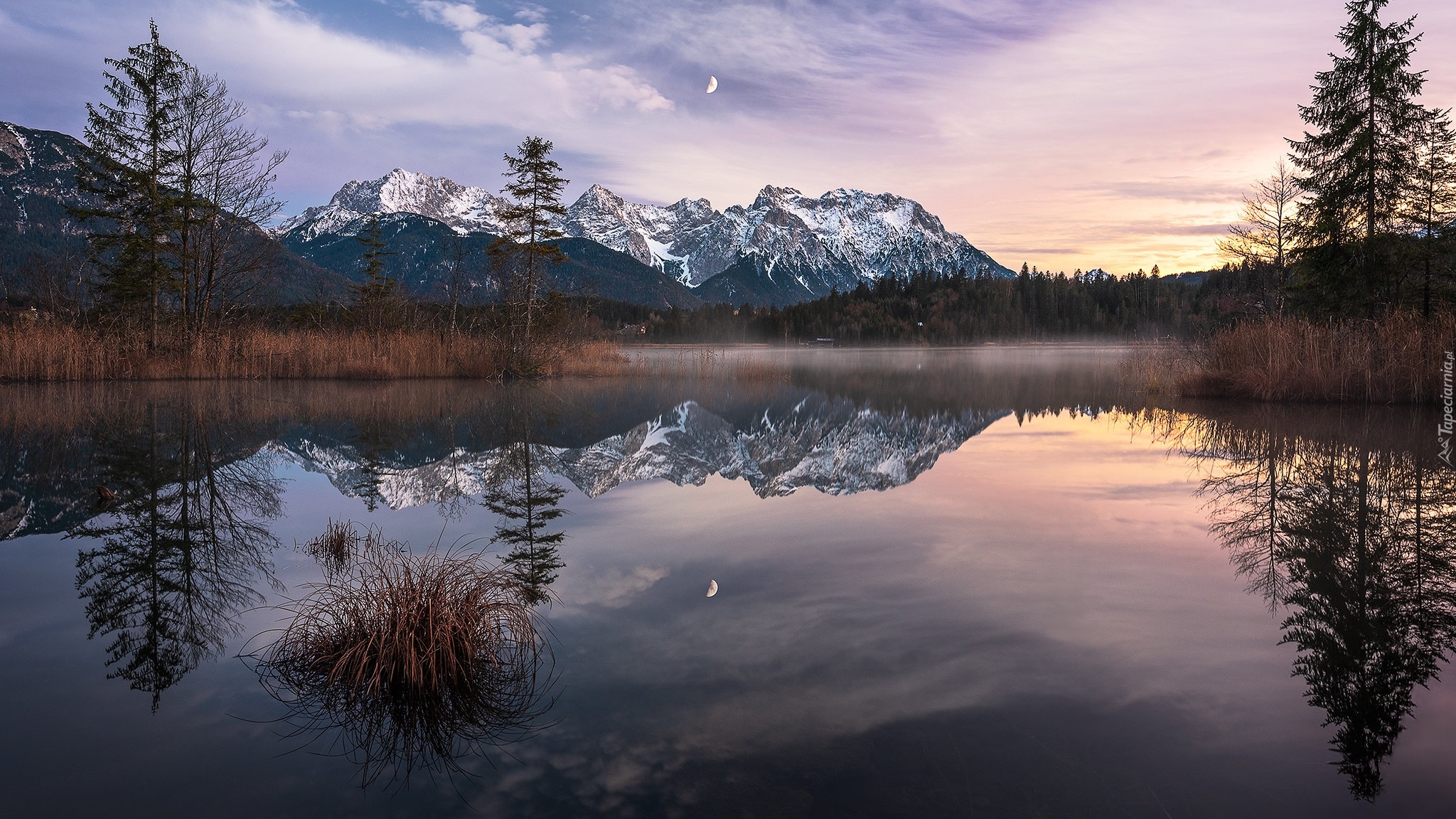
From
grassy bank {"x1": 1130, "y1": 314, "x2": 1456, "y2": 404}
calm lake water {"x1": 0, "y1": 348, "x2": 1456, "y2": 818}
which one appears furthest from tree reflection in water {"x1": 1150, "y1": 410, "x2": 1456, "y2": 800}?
grassy bank {"x1": 1130, "y1": 314, "x2": 1456, "y2": 404}

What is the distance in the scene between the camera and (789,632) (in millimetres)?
4207

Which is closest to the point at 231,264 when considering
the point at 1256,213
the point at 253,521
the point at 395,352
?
the point at 395,352

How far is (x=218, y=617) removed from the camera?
14.2ft

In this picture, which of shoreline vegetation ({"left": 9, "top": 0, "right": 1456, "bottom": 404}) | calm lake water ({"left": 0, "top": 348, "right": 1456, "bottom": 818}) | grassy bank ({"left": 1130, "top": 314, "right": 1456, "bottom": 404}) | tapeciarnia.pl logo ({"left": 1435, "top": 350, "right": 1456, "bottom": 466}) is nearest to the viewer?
calm lake water ({"left": 0, "top": 348, "right": 1456, "bottom": 818})

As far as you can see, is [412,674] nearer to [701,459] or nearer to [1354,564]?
[1354,564]

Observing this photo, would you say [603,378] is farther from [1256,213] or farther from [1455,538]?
[1256,213]

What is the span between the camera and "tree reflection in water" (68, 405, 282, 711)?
395cm

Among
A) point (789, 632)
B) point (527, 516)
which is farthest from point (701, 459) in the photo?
point (789, 632)

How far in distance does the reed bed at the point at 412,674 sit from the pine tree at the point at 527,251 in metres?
19.3

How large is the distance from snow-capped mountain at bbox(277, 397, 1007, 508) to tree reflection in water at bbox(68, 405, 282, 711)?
978 millimetres

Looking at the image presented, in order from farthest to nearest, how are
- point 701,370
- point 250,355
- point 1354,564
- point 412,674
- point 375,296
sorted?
point 375,296
point 701,370
point 250,355
point 1354,564
point 412,674

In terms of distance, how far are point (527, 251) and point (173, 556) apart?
60.8ft

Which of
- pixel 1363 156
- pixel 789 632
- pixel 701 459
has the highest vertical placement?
pixel 1363 156

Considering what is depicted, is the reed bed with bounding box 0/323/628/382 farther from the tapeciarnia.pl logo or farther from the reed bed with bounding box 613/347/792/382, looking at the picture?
the tapeciarnia.pl logo
